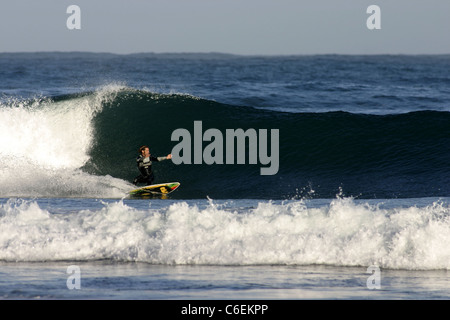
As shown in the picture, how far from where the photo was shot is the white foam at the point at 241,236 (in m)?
8.91

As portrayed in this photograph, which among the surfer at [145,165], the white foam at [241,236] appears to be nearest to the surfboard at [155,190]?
the surfer at [145,165]

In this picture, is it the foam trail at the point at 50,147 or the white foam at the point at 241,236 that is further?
the foam trail at the point at 50,147

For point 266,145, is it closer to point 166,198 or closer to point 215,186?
point 215,186

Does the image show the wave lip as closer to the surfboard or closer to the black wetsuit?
the surfboard

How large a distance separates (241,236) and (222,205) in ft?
9.87

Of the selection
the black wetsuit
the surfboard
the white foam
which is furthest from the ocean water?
the black wetsuit

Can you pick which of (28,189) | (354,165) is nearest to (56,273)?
(28,189)

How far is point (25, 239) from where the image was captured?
947cm

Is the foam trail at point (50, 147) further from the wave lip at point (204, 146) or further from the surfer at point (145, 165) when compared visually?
the surfer at point (145, 165)

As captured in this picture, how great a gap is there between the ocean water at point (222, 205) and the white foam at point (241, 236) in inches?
0.8

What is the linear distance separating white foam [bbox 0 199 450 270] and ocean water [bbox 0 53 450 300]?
0.02m

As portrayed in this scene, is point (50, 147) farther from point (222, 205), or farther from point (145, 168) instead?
point (222, 205)

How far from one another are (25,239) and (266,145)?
32.0 feet

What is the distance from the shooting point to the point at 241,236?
946cm
